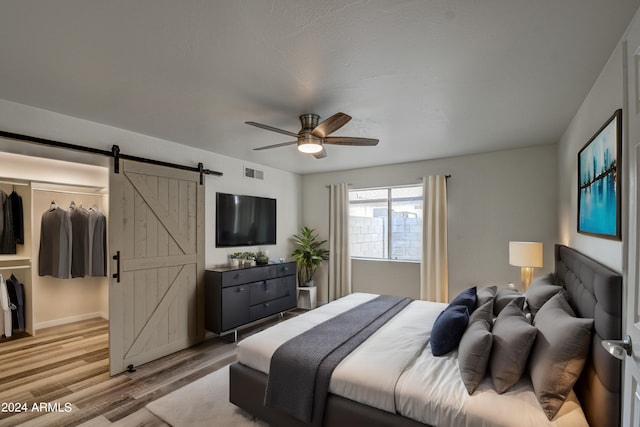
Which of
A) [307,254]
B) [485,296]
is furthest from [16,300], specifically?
[485,296]

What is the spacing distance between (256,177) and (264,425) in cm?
351

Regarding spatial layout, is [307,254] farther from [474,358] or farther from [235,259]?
[474,358]

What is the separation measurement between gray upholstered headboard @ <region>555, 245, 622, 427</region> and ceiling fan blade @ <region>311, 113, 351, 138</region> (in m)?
1.76

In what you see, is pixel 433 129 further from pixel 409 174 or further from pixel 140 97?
pixel 140 97

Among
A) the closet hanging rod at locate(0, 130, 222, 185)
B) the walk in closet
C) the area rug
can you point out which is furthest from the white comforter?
the walk in closet

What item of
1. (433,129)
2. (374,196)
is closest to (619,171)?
(433,129)

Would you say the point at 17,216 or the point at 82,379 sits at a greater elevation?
the point at 17,216

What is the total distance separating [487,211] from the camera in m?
4.26

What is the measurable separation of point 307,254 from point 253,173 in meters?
1.70

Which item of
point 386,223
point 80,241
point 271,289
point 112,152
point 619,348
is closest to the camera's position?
point 619,348

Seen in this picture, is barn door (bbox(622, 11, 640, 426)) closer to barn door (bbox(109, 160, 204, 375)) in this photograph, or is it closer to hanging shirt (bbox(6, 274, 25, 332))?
barn door (bbox(109, 160, 204, 375))

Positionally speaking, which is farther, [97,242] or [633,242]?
[97,242]

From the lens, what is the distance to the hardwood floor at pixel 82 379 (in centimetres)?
238

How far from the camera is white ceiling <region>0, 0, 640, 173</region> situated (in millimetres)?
1442
